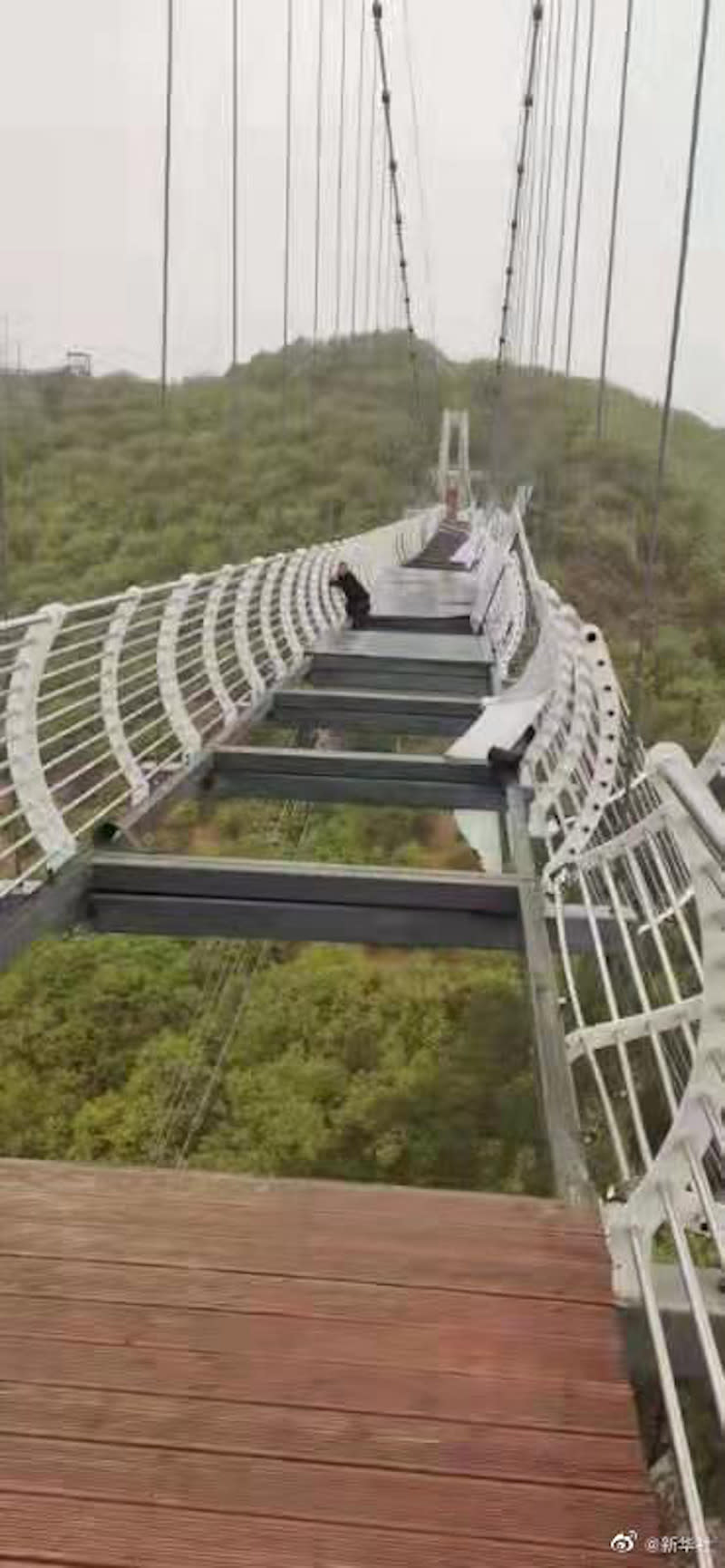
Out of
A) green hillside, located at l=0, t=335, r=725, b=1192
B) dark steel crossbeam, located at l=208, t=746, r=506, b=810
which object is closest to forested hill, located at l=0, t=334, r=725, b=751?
green hillside, located at l=0, t=335, r=725, b=1192

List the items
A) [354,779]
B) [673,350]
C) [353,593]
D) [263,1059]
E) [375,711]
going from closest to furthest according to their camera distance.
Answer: [673,350] → [354,779] → [375,711] → [353,593] → [263,1059]

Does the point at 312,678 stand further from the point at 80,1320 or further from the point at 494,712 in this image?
the point at 80,1320

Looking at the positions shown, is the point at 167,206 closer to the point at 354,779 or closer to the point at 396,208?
the point at 354,779

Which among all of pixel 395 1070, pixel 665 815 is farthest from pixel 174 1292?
pixel 395 1070

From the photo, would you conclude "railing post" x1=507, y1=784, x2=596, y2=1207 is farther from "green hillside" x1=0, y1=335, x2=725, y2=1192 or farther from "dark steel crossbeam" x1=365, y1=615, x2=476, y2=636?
"dark steel crossbeam" x1=365, y1=615, x2=476, y2=636

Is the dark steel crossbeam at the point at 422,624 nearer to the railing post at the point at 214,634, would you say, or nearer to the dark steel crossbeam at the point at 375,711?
the dark steel crossbeam at the point at 375,711

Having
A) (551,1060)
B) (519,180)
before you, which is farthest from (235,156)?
(519,180)

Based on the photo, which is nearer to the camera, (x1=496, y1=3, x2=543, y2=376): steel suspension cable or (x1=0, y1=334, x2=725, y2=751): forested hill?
(x1=0, y1=334, x2=725, y2=751): forested hill
